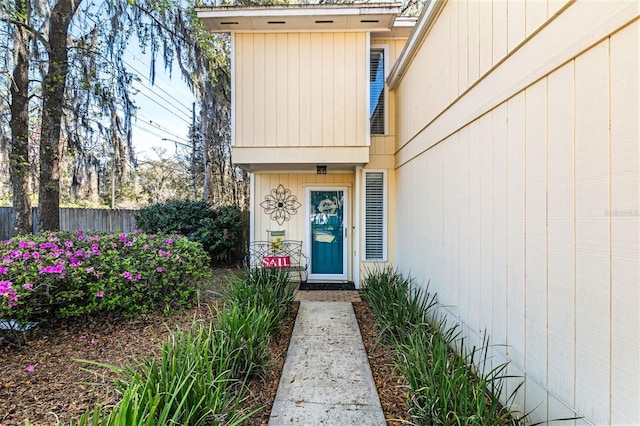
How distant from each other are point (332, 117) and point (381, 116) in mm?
1173

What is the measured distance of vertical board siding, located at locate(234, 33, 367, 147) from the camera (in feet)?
17.8

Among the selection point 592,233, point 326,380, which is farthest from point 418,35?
point 326,380

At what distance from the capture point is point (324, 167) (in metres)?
6.14

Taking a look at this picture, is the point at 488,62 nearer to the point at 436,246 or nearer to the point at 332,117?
the point at 436,246

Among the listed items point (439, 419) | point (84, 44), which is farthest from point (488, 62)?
point (84, 44)

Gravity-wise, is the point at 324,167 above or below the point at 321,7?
below

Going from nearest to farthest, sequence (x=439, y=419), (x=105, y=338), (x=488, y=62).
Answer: (x=439, y=419), (x=488, y=62), (x=105, y=338)

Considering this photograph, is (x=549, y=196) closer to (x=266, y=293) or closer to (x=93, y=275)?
(x=266, y=293)

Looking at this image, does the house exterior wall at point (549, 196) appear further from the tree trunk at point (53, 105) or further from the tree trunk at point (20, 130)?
the tree trunk at point (20, 130)

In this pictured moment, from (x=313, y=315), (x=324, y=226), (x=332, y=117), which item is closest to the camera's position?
(x=313, y=315)

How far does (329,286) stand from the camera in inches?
240

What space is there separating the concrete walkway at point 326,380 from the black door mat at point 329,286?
1799 mm

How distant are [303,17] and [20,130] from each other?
6.49 metres

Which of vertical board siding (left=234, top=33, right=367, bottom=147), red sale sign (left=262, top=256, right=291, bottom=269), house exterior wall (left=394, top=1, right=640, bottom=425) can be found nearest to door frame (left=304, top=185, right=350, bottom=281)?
red sale sign (left=262, top=256, right=291, bottom=269)
